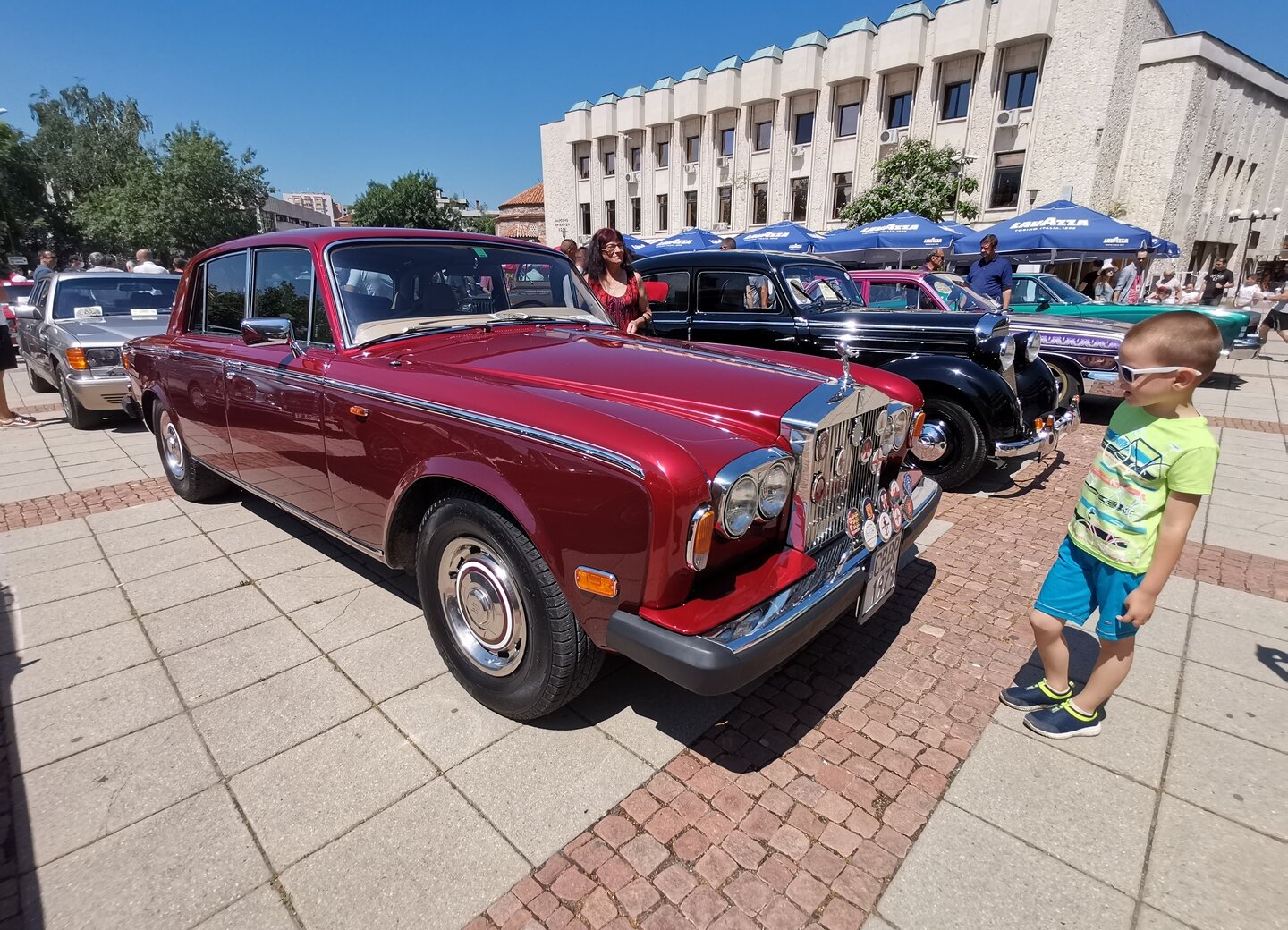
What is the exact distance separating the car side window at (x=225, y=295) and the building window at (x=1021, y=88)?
2642cm

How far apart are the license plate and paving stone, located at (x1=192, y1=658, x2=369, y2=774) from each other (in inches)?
80.9

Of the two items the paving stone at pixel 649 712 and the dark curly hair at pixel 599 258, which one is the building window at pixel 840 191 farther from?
the paving stone at pixel 649 712

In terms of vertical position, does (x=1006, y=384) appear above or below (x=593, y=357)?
below

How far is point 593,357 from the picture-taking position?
2.89 metres

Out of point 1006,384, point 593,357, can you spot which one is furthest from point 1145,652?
point 593,357

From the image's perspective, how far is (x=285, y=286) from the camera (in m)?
3.42

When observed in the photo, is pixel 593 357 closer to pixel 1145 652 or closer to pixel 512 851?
pixel 512 851

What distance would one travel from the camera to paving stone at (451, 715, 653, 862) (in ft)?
6.78

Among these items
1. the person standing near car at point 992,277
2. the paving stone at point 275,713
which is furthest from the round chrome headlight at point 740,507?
the person standing near car at point 992,277

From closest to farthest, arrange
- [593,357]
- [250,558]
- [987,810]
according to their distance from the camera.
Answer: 1. [987,810]
2. [593,357]
3. [250,558]

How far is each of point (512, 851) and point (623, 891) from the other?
37 centimetres

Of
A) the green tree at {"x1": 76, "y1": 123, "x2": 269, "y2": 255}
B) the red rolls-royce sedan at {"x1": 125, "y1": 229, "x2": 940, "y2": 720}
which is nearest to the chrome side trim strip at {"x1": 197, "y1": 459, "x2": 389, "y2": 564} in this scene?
the red rolls-royce sedan at {"x1": 125, "y1": 229, "x2": 940, "y2": 720}

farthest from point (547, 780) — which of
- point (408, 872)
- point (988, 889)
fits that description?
point (988, 889)

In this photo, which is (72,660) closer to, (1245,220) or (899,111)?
(899,111)
